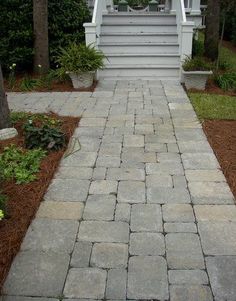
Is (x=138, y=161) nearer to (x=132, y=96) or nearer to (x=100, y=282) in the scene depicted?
(x=100, y=282)

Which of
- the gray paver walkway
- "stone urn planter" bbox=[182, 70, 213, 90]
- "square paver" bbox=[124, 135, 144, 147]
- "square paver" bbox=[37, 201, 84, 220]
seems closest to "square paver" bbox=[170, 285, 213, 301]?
the gray paver walkway

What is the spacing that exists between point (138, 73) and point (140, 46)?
2.77ft

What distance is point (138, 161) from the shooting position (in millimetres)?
4168

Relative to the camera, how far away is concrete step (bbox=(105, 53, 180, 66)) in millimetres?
8242

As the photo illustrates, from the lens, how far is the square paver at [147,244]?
268 cm

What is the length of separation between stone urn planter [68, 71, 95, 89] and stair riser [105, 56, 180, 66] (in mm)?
1167

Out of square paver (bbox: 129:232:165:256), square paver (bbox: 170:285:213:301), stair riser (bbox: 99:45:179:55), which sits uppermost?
stair riser (bbox: 99:45:179:55)

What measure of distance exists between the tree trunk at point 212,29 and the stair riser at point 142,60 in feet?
3.43

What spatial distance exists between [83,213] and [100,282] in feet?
2.76

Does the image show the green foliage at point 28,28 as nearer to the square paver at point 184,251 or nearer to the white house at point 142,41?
the white house at point 142,41

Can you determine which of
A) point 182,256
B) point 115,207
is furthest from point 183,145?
point 182,256

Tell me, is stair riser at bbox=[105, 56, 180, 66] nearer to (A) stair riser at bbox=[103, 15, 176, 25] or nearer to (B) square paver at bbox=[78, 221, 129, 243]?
(A) stair riser at bbox=[103, 15, 176, 25]

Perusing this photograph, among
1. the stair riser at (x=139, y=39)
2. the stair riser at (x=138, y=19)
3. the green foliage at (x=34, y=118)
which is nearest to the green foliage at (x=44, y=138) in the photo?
the green foliage at (x=34, y=118)

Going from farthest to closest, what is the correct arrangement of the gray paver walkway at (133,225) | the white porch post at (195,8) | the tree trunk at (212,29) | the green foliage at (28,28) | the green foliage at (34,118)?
the white porch post at (195,8) → the tree trunk at (212,29) → the green foliage at (28,28) → the green foliage at (34,118) → the gray paver walkway at (133,225)
